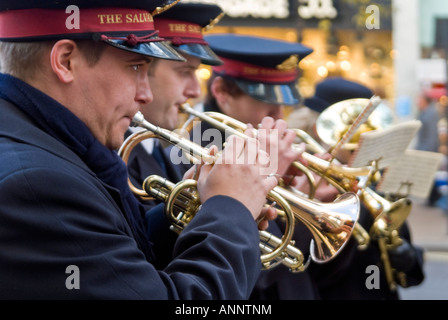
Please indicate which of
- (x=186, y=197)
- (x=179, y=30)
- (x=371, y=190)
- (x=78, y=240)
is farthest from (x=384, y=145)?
(x=78, y=240)

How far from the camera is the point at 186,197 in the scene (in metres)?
2.23

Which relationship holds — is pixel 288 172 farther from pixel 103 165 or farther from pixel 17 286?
pixel 17 286

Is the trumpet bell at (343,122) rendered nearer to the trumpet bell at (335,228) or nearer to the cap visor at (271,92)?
the cap visor at (271,92)

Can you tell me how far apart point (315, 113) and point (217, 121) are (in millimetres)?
1470

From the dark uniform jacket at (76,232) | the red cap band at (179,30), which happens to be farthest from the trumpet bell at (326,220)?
the red cap band at (179,30)

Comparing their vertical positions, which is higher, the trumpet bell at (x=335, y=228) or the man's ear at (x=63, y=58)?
the man's ear at (x=63, y=58)

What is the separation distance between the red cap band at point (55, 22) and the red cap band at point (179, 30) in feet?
3.90

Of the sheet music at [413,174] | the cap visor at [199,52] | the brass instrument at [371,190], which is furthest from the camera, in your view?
the sheet music at [413,174]

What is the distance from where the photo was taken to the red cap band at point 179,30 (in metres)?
2.98

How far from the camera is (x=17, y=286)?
148cm

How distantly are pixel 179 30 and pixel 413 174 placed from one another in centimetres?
151

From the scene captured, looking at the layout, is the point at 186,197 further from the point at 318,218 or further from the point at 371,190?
the point at 371,190

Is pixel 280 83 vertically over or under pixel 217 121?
over
